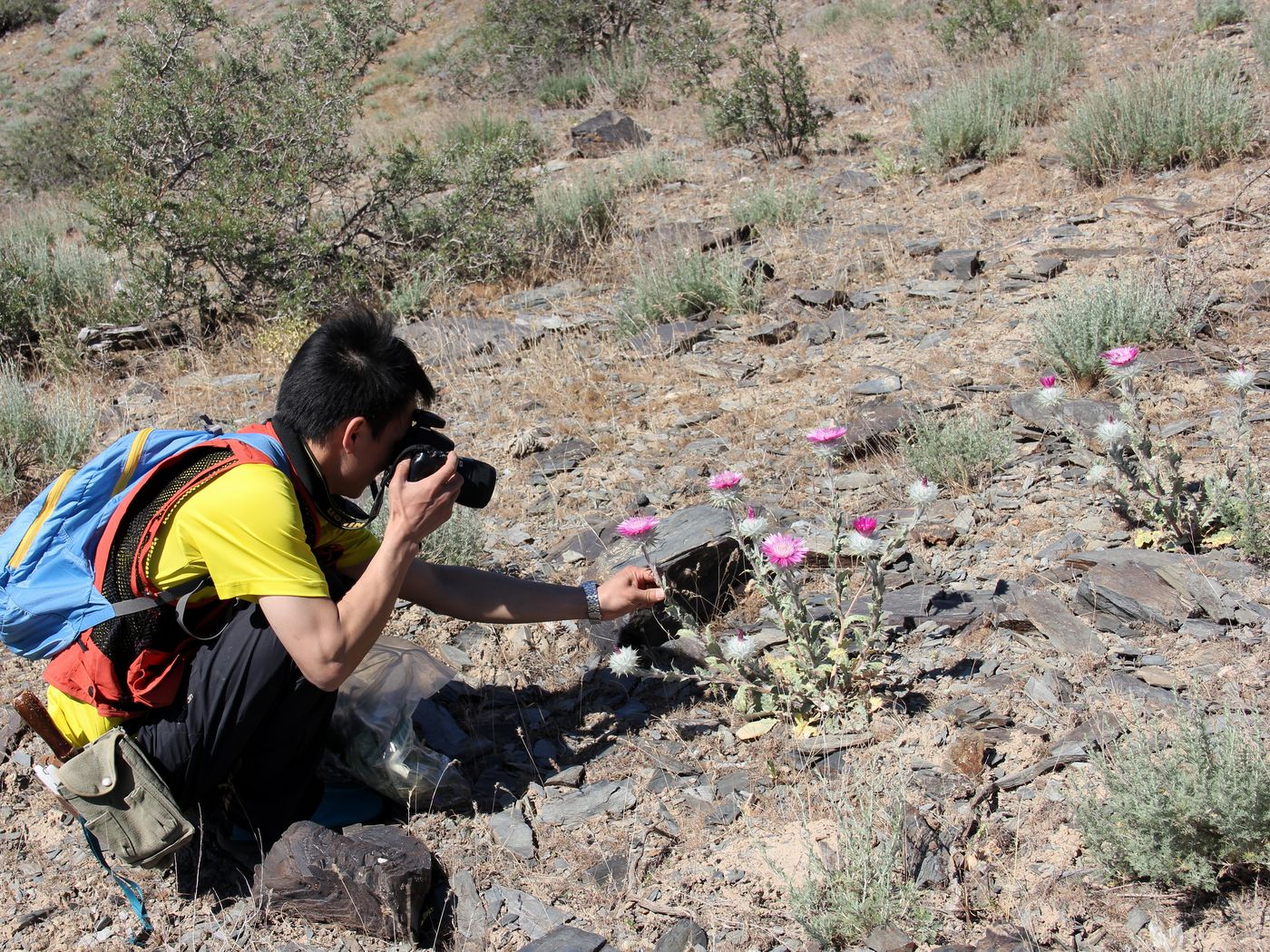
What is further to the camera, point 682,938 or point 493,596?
point 493,596

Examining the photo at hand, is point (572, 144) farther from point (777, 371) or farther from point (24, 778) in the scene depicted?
Result: point (24, 778)

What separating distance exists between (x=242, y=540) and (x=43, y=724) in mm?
657

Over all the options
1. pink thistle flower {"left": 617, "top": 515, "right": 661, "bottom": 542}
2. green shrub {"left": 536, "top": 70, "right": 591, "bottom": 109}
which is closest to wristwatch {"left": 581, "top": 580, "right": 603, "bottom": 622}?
pink thistle flower {"left": 617, "top": 515, "right": 661, "bottom": 542}

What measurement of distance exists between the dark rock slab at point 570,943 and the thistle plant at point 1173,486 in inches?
72.7

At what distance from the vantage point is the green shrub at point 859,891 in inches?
77.9

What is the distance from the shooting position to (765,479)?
3994 millimetres

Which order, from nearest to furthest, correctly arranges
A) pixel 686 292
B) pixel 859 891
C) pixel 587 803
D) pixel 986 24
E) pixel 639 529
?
pixel 859 891 < pixel 639 529 < pixel 587 803 < pixel 686 292 < pixel 986 24

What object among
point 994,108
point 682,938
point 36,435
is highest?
point 36,435

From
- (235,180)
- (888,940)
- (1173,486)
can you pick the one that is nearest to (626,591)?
(888,940)

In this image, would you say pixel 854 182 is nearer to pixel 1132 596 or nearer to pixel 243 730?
pixel 1132 596

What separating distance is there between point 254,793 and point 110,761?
35 centimetres

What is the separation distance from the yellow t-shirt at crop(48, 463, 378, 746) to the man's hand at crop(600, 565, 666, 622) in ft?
2.48

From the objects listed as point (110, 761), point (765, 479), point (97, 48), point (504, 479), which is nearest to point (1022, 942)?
point (110, 761)

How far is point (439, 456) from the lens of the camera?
7.26 ft
